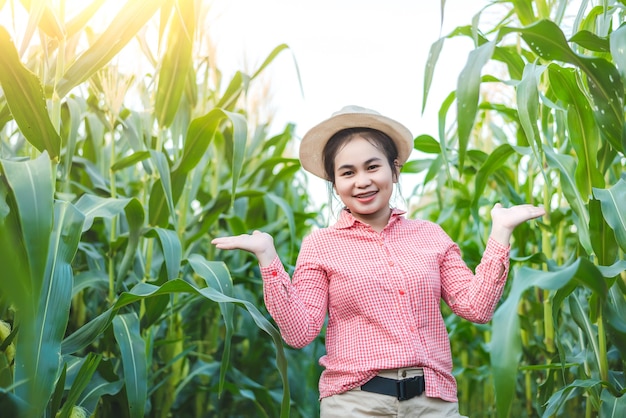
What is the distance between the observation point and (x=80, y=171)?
2520mm

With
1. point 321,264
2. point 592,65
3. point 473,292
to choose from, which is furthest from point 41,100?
point 592,65

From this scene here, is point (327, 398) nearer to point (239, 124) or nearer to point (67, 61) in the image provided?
point (239, 124)

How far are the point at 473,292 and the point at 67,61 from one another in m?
1.14

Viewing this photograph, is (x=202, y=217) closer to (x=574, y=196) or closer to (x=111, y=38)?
(x=111, y=38)

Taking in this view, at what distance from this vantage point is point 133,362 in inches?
63.1

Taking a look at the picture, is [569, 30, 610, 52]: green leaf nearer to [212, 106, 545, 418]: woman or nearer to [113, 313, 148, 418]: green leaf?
[212, 106, 545, 418]: woman

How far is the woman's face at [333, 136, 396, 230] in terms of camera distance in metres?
1.69

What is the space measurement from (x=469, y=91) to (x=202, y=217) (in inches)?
51.9

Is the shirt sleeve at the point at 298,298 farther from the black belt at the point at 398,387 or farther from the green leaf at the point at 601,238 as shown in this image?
the green leaf at the point at 601,238

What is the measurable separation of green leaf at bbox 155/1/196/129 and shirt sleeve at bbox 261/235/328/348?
0.72 m

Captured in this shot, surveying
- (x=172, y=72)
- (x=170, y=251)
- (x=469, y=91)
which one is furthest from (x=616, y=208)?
(x=172, y=72)

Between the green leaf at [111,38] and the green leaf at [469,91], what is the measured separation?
75 cm

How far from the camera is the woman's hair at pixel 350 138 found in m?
1.77

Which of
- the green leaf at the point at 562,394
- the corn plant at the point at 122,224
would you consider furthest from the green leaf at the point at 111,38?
the green leaf at the point at 562,394
